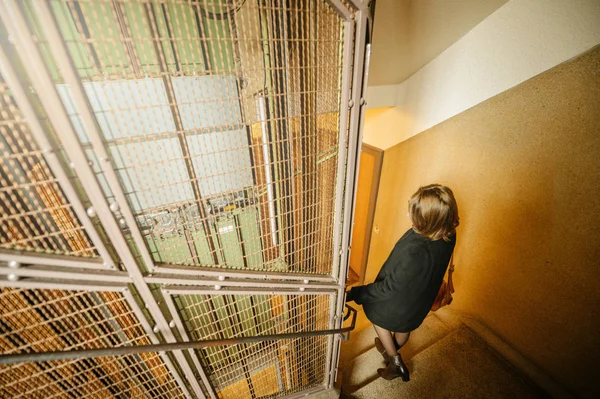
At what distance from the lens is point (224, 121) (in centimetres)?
116

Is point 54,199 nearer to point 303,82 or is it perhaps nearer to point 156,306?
point 156,306

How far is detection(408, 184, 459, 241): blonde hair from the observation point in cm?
173

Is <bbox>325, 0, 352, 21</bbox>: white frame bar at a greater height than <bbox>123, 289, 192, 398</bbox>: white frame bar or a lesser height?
greater

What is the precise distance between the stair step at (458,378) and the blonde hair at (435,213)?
150cm

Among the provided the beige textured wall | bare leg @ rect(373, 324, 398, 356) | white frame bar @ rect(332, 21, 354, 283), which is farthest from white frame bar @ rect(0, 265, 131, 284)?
the beige textured wall

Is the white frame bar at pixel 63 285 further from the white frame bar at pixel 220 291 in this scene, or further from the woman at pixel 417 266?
the woman at pixel 417 266

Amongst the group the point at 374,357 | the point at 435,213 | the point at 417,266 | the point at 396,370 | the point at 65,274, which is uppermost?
the point at 65,274

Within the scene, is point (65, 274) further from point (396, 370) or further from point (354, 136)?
point (396, 370)

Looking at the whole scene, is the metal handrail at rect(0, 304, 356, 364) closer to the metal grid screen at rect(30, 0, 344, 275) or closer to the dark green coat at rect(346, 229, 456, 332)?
the metal grid screen at rect(30, 0, 344, 275)

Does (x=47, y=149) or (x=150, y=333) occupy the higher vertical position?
(x=47, y=149)

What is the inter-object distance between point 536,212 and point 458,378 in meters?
1.64

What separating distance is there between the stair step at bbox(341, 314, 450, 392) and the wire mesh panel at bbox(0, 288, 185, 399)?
6.22ft

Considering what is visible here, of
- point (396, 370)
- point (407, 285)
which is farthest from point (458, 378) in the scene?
point (407, 285)

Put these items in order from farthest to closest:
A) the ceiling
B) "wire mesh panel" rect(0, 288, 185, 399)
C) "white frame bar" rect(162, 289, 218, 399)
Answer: the ceiling → "white frame bar" rect(162, 289, 218, 399) → "wire mesh panel" rect(0, 288, 185, 399)
